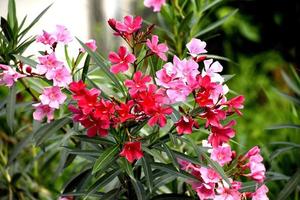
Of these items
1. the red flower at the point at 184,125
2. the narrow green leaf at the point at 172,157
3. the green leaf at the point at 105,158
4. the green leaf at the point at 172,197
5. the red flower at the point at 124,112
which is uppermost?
the red flower at the point at 124,112

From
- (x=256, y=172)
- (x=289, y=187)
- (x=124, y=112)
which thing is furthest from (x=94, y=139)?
(x=289, y=187)

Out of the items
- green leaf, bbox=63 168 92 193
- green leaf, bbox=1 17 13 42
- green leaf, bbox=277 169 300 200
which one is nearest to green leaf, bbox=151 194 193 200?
green leaf, bbox=63 168 92 193

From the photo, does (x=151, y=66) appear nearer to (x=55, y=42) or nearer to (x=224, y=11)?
(x=55, y=42)

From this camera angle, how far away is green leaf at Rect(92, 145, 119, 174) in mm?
1425

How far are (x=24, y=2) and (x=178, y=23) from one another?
3426 mm

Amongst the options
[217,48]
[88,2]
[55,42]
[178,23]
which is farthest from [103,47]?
[55,42]

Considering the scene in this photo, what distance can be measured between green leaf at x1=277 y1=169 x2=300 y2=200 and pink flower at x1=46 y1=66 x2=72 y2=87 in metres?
0.85

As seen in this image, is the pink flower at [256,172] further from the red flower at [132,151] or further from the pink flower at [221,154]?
the red flower at [132,151]

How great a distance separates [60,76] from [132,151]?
256 mm

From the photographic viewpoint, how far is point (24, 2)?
5414 mm

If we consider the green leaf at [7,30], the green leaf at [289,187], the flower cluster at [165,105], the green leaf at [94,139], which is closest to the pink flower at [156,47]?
the flower cluster at [165,105]

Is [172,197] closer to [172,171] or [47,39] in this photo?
[172,171]

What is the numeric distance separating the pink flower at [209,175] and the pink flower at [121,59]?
0.30m

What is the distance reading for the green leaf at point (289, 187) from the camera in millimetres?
1953
